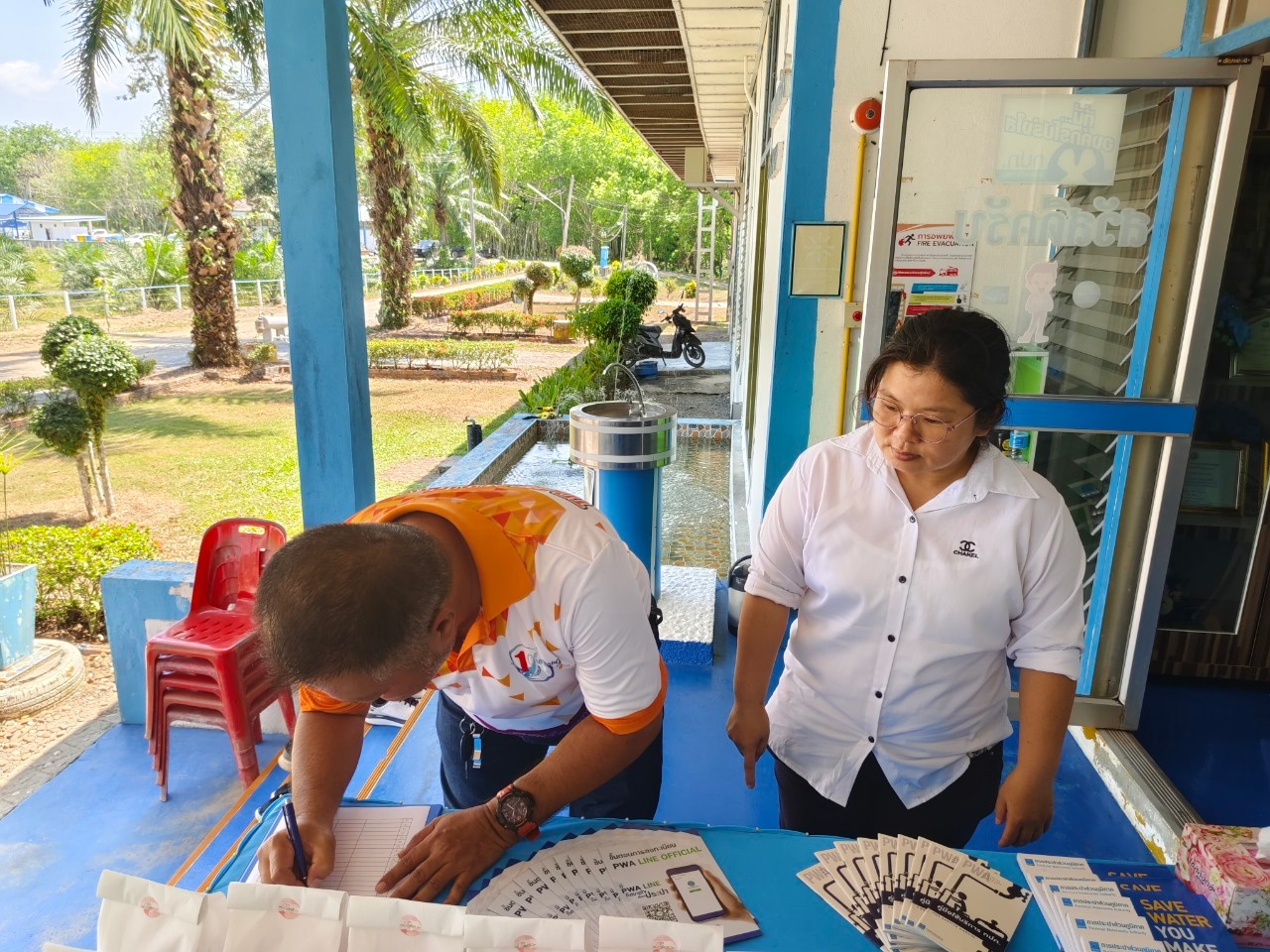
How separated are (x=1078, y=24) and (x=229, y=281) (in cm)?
1202

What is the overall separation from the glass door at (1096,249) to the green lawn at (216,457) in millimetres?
8084

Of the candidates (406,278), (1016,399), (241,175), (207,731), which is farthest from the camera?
(241,175)

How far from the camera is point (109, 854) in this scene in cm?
295

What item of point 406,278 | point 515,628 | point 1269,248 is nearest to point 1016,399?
point 1269,248

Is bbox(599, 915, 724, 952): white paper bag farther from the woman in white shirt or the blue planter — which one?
the blue planter

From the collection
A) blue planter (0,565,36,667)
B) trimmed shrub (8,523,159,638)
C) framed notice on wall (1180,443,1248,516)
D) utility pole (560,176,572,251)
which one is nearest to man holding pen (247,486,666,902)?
framed notice on wall (1180,443,1248,516)

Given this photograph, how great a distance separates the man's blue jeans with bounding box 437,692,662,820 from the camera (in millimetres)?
1808

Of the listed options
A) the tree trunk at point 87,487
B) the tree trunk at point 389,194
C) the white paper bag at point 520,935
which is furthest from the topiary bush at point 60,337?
the white paper bag at point 520,935

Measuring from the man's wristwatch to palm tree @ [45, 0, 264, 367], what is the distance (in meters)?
9.24

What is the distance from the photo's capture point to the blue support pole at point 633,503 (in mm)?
3453

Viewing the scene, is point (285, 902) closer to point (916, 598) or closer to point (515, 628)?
point (515, 628)

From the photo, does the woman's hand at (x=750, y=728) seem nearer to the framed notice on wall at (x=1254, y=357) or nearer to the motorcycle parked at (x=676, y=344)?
the framed notice on wall at (x=1254, y=357)

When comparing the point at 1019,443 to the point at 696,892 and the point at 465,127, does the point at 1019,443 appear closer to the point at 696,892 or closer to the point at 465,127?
the point at 696,892

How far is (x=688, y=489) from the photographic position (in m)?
7.87
